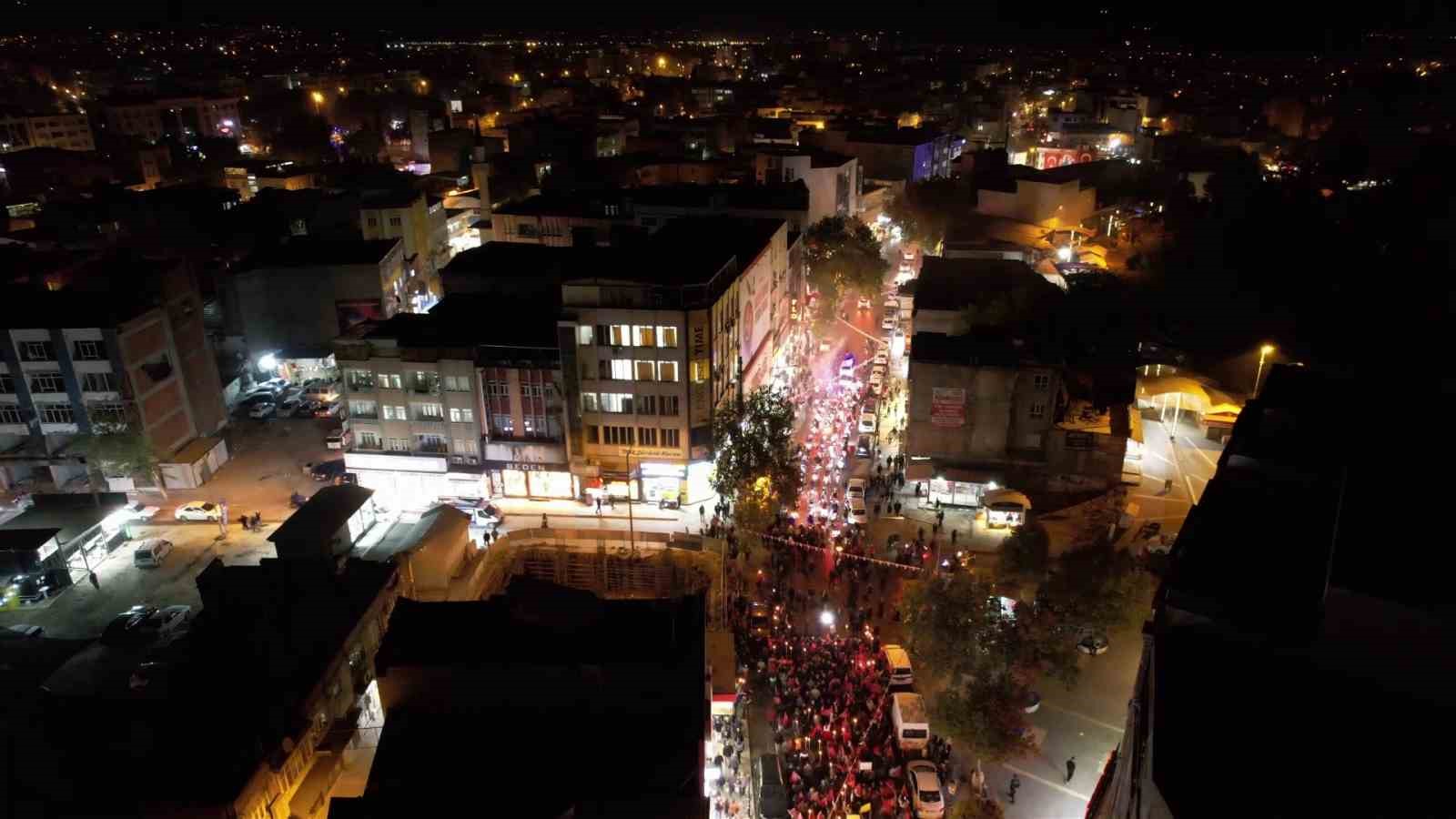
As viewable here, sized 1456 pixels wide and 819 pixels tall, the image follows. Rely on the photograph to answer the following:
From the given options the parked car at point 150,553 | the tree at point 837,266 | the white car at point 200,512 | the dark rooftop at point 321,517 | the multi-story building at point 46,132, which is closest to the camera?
the dark rooftop at point 321,517

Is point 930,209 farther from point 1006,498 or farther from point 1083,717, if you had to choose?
point 1083,717

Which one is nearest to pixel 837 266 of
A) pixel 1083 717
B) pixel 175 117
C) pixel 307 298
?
pixel 307 298

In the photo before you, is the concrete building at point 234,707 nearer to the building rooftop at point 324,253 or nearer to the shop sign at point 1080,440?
the shop sign at point 1080,440

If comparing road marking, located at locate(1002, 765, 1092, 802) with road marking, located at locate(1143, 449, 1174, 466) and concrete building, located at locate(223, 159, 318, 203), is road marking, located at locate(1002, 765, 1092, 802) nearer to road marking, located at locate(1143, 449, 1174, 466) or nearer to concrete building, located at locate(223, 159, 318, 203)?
road marking, located at locate(1143, 449, 1174, 466)

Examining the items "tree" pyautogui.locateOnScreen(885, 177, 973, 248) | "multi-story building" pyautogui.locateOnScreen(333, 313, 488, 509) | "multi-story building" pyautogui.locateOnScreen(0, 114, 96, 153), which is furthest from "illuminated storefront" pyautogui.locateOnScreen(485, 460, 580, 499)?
"multi-story building" pyautogui.locateOnScreen(0, 114, 96, 153)

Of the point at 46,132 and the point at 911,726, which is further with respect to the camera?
the point at 46,132

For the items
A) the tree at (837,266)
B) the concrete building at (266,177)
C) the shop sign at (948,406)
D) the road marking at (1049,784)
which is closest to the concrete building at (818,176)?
the tree at (837,266)
